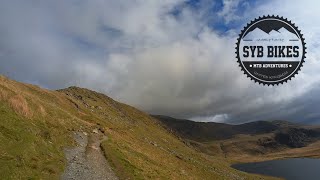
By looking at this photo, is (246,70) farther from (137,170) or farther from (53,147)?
(53,147)

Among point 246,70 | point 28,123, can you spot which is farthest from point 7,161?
point 246,70

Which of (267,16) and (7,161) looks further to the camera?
(267,16)

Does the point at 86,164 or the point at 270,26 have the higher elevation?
the point at 270,26

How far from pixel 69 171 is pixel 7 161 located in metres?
6.48

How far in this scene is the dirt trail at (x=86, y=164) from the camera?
109ft

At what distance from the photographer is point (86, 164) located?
124ft

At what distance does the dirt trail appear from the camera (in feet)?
109

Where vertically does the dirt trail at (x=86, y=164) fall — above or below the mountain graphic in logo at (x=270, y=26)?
below

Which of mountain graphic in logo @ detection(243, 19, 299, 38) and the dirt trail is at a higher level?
mountain graphic in logo @ detection(243, 19, 299, 38)

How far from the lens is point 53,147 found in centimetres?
3881

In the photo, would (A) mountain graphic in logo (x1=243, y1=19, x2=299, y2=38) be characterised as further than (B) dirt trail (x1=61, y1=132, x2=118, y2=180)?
Yes

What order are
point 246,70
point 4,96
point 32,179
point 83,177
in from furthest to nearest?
point 246,70
point 4,96
point 83,177
point 32,179

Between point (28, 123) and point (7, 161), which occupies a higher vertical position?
point (28, 123)

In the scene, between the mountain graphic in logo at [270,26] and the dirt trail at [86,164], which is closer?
A: the dirt trail at [86,164]
